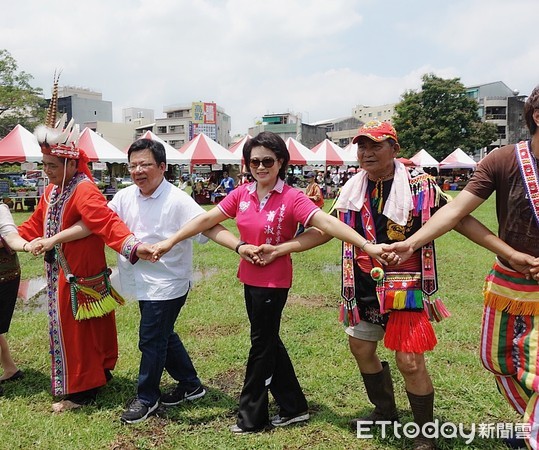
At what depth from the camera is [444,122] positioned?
36156 millimetres

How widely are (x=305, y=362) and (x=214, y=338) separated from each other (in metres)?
1.01

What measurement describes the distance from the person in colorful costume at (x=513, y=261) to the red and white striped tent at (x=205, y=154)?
15.8 m

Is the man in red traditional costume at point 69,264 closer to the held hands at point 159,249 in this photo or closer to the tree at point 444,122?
the held hands at point 159,249

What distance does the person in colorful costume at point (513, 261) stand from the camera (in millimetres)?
2154

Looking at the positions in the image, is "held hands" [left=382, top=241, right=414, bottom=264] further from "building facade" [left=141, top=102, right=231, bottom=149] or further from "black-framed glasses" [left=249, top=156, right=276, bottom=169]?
"building facade" [left=141, top=102, right=231, bottom=149]

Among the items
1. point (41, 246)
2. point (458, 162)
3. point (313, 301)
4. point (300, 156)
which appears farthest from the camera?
point (458, 162)

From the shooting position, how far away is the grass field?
2.72 metres

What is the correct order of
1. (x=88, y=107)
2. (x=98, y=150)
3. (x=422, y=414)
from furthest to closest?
1. (x=88, y=107)
2. (x=98, y=150)
3. (x=422, y=414)

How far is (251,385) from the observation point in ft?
9.04

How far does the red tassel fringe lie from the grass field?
2.13 ft

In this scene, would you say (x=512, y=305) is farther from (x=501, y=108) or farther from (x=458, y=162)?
(x=501, y=108)

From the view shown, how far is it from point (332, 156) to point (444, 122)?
19.5m

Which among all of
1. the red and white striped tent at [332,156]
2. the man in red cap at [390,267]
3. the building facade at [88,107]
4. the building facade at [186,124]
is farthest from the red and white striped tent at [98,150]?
the building facade at [88,107]

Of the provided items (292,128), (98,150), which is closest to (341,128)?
(292,128)
